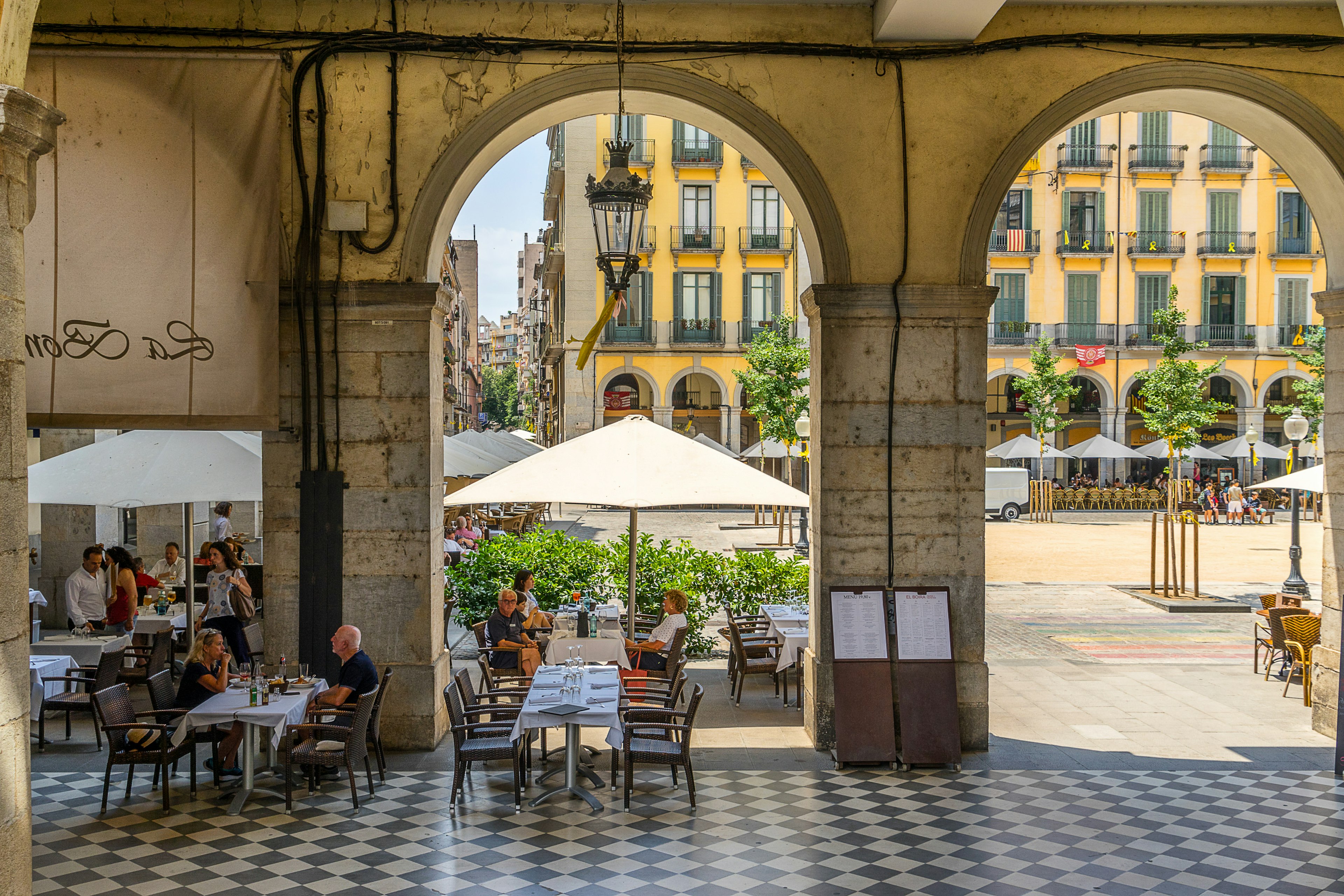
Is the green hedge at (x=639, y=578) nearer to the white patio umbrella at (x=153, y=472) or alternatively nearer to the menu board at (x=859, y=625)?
the white patio umbrella at (x=153, y=472)

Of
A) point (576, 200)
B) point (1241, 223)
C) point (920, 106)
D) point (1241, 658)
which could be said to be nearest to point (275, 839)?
point (920, 106)

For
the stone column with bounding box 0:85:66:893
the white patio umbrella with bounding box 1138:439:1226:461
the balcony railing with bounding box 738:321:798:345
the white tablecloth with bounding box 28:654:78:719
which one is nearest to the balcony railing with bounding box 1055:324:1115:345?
the white patio umbrella with bounding box 1138:439:1226:461

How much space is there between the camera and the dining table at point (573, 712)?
7316mm

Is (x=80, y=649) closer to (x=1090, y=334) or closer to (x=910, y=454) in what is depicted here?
(x=910, y=454)

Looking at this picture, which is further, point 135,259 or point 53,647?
point 53,647

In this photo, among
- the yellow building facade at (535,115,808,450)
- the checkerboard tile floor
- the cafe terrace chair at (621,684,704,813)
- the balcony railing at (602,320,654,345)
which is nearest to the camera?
the checkerboard tile floor

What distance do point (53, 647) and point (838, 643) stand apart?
717 cm

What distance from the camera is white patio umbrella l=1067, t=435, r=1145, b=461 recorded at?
35.1 m

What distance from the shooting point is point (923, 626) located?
8523 millimetres

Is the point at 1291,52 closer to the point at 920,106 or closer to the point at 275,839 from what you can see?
the point at 920,106

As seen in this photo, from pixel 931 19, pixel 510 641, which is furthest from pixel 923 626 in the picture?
pixel 931 19

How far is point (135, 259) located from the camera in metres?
8.16

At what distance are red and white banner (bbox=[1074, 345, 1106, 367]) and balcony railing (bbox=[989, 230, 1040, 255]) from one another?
13.6ft

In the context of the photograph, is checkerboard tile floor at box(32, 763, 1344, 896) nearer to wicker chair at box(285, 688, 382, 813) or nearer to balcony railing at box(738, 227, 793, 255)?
wicker chair at box(285, 688, 382, 813)
